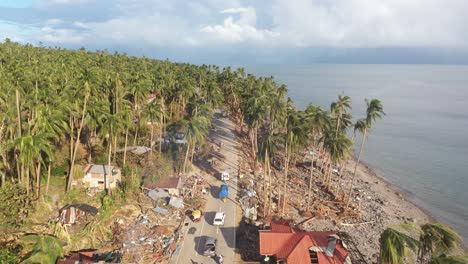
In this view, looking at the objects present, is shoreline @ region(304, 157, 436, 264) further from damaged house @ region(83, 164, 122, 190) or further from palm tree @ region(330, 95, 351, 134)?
damaged house @ region(83, 164, 122, 190)

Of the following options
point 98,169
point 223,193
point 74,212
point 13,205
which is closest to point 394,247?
point 223,193

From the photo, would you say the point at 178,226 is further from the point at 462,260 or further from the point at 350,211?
the point at 462,260

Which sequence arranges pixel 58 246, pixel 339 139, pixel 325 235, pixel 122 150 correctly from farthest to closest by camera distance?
pixel 122 150 → pixel 339 139 → pixel 325 235 → pixel 58 246

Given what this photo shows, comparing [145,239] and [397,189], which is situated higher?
[145,239]

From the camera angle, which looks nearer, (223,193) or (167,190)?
(167,190)

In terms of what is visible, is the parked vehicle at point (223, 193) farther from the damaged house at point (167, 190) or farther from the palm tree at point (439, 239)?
the palm tree at point (439, 239)

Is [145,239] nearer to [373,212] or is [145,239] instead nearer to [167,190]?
[167,190]

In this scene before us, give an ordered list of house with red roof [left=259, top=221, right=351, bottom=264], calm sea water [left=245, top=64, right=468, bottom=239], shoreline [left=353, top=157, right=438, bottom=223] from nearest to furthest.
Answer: house with red roof [left=259, top=221, right=351, bottom=264], shoreline [left=353, top=157, right=438, bottom=223], calm sea water [left=245, top=64, right=468, bottom=239]

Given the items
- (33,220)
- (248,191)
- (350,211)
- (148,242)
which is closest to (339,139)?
(350,211)

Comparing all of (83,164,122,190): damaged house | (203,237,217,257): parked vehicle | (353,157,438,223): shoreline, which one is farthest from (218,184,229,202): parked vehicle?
(353,157,438,223): shoreline
